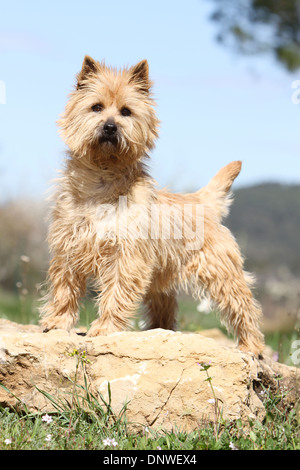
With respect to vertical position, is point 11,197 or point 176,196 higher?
point 176,196

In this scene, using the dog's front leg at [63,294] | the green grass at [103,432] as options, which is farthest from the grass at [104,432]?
the dog's front leg at [63,294]

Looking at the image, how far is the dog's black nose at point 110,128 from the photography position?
13.3 feet

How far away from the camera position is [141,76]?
4457 mm

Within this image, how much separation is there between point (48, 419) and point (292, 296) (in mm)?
11881

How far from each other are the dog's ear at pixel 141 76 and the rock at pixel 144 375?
6.25 ft

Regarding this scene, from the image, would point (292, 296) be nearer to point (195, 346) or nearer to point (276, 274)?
point (276, 274)

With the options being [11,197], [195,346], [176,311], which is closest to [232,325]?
[176,311]

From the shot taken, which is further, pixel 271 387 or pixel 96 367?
pixel 271 387

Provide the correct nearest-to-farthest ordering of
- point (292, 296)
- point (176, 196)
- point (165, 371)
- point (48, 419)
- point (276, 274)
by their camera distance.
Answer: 1. point (48, 419)
2. point (165, 371)
3. point (176, 196)
4. point (292, 296)
5. point (276, 274)

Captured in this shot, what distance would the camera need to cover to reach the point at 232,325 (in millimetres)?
4945

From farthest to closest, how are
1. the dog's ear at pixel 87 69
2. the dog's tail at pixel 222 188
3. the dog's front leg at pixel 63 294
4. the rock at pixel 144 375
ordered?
the dog's tail at pixel 222 188, the dog's front leg at pixel 63 294, the dog's ear at pixel 87 69, the rock at pixel 144 375

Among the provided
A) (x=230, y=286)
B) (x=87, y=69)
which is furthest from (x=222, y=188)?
(x=87, y=69)

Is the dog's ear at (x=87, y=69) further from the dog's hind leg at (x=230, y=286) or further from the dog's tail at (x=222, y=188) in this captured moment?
the dog's hind leg at (x=230, y=286)

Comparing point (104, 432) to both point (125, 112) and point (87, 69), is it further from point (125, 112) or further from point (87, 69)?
point (87, 69)
